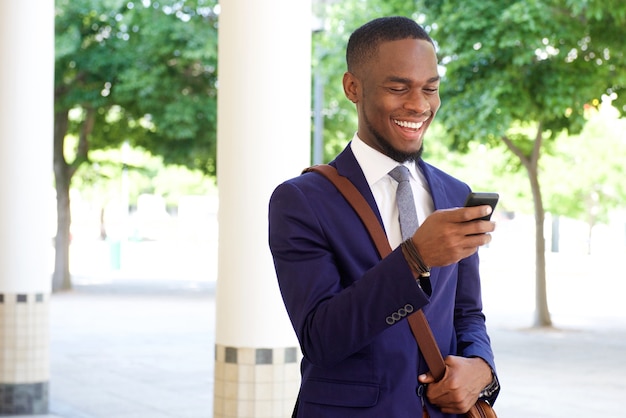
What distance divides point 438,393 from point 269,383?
11.9ft

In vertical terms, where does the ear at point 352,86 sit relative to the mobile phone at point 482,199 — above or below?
above

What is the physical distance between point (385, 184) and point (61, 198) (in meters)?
23.1

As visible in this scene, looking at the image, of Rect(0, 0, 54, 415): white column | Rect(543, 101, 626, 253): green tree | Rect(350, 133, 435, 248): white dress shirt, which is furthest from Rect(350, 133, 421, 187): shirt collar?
Rect(543, 101, 626, 253): green tree

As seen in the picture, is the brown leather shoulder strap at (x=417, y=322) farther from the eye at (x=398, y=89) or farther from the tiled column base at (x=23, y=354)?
the tiled column base at (x=23, y=354)

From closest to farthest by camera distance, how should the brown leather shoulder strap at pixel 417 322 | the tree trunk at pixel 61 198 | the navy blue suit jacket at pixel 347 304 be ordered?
the navy blue suit jacket at pixel 347 304 < the brown leather shoulder strap at pixel 417 322 < the tree trunk at pixel 61 198

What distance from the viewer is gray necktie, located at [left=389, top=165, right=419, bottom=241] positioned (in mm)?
2387

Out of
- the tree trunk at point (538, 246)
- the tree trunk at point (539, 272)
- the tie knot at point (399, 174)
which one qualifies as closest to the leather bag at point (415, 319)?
the tie knot at point (399, 174)

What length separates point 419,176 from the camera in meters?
2.56

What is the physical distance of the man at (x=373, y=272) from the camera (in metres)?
2.21

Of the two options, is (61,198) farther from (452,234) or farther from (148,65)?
(452,234)

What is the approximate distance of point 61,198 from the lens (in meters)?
24.8

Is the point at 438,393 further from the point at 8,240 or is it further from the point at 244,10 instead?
the point at 8,240

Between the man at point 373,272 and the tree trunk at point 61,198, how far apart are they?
22578mm

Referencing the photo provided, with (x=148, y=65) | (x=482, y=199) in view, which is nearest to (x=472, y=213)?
(x=482, y=199)
